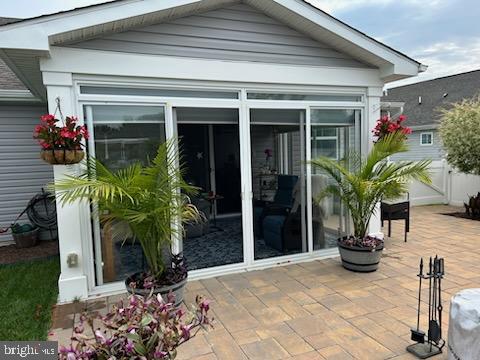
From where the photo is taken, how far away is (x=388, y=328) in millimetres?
2846

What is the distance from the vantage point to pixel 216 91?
Answer: 4.04m

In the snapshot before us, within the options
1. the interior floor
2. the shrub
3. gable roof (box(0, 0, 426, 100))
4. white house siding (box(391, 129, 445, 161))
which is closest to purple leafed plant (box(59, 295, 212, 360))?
the interior floor

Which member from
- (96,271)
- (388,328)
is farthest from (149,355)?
(96,271)

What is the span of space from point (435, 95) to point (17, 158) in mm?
17334

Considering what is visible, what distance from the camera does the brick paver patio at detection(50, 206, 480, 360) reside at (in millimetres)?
2596

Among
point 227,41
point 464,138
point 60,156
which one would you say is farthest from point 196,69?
point 464,138

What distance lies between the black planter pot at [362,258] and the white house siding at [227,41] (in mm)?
2459

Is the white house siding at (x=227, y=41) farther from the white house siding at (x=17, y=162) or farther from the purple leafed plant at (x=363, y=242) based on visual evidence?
the white house siding at (x=17, y=162)

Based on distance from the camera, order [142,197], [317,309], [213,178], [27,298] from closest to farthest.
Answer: [142,197]
[317,309]
[27,298]
[213,178]

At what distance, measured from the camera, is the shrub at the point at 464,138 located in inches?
288

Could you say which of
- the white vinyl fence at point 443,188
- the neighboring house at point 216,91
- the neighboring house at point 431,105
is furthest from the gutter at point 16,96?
the neighboring house at point 431,105

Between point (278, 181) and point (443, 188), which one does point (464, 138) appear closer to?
point (443, 188)

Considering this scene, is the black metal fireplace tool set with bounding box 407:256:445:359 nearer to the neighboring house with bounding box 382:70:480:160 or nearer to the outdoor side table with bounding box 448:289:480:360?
the outdoor side table with bounding box 448:289:480:360

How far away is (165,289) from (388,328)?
1948 millimetres
